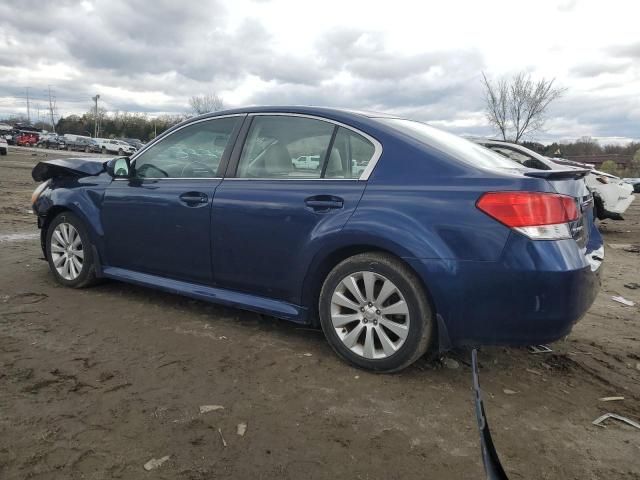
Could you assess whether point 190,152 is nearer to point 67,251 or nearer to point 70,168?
point 70,168

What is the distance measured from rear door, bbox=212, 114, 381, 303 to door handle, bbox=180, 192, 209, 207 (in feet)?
0.38

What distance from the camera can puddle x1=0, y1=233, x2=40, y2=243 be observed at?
690cm

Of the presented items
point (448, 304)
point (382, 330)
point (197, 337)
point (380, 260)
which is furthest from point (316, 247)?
point (197, 337)

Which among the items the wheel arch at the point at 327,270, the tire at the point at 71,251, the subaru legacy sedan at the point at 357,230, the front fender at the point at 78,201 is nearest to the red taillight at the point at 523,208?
the subaru legacy sedan at the point at 357,230

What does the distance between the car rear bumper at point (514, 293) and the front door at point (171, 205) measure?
67.7 inches

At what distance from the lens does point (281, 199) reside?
3.48 m

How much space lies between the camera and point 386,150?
3.26m

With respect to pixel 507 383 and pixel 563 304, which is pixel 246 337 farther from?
pixel 563 304

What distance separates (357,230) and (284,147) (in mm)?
942

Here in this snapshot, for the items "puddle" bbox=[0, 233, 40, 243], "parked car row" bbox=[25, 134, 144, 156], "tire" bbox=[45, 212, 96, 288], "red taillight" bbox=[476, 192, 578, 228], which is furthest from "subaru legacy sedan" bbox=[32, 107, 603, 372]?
"parked car row" bbox=[25, 134, 144, 156]

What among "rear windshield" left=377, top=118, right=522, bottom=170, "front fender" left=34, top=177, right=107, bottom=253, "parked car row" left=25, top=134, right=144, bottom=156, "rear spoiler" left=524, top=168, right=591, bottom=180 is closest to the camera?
"rear spoiler" left=524, top=168, right=591, bottom=180

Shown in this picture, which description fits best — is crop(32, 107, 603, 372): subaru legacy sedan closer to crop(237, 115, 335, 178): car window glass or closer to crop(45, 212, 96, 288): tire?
crop(237, 115, 335, 178): car window glass

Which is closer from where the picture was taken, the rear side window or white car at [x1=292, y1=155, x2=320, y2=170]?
the rear side window

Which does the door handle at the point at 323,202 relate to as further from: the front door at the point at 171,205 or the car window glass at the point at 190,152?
the car window glass at the point at 190,152
